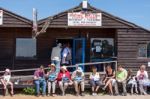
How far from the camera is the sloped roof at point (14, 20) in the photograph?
19875 mm

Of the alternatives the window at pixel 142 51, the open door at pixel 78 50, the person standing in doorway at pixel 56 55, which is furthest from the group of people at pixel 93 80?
the open door at pixel 78 50

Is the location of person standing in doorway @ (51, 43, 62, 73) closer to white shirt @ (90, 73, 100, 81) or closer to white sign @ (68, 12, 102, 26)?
white sign @ (68, 12, 102, 26)

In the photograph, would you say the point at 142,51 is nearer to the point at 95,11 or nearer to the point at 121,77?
the point at 121,77

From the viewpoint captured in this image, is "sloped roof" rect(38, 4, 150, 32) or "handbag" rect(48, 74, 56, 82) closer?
"handbag" rect(48, 74, 56, 82)

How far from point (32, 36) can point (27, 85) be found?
2.49 meters

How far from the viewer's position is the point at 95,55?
21.3 meters

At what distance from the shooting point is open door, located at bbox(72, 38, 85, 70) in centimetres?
2114

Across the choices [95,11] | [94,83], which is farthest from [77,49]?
[94,83]

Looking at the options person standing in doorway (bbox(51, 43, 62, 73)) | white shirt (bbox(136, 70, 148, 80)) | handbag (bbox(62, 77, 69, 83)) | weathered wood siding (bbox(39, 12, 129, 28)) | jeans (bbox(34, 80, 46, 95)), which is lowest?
jeans (bbox(34, 80, 46, 95))

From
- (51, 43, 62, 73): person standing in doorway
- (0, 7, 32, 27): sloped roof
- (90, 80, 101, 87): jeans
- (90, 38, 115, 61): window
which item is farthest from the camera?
(90, 38, 115, 61): window

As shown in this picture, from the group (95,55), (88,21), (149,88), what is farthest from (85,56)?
(149,88)

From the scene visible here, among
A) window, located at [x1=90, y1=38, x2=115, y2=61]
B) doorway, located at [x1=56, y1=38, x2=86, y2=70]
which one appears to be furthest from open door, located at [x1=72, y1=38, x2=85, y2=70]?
window, located at [x1=90, y1=38, x2=115, y2=61]

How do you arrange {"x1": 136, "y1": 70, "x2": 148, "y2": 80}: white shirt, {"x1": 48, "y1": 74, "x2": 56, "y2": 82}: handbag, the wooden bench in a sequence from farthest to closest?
the wooden bench
{"x1": 136, "y1": 70, "x2": 148, "y2": 80}: white shirt
{"x1": 48, "y1": 74, "x2": 56, "y2": 82}: handbag

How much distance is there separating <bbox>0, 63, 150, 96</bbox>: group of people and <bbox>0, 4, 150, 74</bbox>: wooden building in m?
1.25
